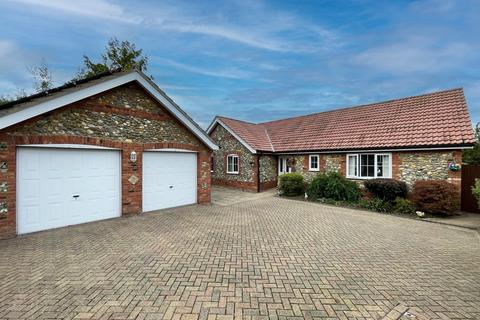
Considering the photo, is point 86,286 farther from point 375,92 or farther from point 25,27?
point 375,92

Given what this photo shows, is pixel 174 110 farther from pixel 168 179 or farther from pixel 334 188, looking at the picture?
pixel 334 188

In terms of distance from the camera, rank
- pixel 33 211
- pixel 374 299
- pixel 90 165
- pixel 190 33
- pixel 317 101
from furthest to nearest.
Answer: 1. pixel 317 101
2. pixel 190 33
3. pixel 90 165
4. pixel 33 211
5. pixel 374 299

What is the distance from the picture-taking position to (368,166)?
535 inches

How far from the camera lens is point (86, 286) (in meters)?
4.07

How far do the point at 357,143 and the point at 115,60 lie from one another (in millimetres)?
22427

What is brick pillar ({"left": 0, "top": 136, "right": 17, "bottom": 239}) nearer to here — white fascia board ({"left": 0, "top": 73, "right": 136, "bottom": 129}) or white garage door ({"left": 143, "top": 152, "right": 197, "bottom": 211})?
white fascia board ({"left": 0, "top": 73, "right": 136, "bottom": 129})

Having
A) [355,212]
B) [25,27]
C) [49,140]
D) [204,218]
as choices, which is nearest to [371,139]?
[355,212]

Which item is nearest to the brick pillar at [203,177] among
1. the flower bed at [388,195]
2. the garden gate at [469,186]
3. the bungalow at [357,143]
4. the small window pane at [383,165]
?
the bungalow at [357,143]

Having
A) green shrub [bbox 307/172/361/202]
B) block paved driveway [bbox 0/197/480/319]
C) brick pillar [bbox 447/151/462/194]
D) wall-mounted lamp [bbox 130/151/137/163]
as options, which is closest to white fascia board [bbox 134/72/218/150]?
wall-mounted lamp [bbox 130/151/137/163]

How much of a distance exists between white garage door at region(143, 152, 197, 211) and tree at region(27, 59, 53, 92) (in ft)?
61.2

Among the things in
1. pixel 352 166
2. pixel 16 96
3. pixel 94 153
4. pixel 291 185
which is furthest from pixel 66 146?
pixel 16 96

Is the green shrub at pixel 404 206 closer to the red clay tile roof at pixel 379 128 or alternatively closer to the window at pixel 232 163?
the red clay tile roof at pixel 379 128

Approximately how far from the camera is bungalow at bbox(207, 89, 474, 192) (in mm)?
11422

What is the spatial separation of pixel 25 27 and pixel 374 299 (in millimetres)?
14449
